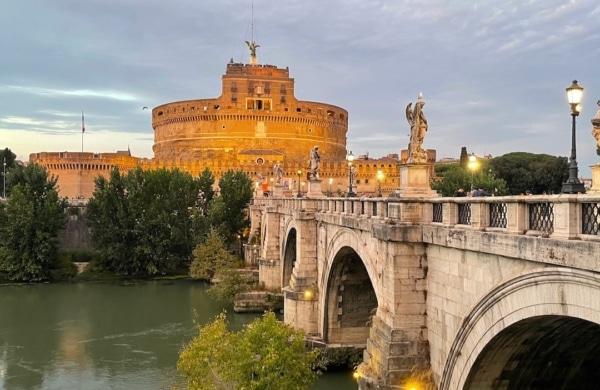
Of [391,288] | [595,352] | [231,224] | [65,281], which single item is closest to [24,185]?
[65,281]

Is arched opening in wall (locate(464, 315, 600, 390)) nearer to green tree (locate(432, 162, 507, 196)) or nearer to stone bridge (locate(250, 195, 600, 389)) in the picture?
stone bridge (locate(250, 195, 600, 389))

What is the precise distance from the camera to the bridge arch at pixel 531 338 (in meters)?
7.20

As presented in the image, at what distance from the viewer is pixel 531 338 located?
30.1 feet

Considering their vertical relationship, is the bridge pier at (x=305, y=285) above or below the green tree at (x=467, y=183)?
below

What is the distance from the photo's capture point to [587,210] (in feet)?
22.3

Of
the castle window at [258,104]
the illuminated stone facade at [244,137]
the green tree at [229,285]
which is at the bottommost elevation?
the green tree at [229,285]

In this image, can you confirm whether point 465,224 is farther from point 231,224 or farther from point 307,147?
point 307,147

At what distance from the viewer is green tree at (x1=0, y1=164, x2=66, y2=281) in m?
44.1

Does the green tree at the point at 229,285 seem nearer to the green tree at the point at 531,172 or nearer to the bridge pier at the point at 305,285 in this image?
the bridge pier at the point at 305,285

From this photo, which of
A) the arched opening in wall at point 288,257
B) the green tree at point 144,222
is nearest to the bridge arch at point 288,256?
the arched opening in wall at point 288,257

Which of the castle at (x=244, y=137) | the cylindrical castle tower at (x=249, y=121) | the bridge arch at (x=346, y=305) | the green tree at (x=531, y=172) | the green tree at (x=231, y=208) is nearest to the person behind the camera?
the bridge arch at (x=346, y=305)

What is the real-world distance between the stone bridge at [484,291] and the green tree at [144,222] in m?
33.0

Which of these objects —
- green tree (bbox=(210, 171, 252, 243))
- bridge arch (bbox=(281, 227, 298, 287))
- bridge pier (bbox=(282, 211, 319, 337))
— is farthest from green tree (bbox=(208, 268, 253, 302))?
green tree (bbox=(210, 171, 252, 243))

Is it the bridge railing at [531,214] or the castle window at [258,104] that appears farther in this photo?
the castle window at [258,104]
